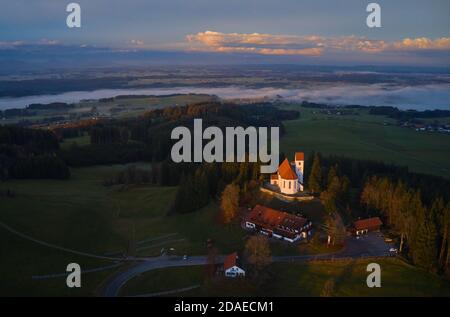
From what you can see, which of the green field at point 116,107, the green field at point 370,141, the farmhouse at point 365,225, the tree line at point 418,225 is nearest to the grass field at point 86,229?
the farmhouse at point 365,225

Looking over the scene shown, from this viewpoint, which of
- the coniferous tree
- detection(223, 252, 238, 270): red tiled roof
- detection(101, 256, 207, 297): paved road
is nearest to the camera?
detection(101, 256, 207, 297): paved road

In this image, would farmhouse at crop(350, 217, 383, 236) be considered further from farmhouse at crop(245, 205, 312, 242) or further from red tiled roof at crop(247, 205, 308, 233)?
red tiled roof at crop(247, 205, 308, 233)

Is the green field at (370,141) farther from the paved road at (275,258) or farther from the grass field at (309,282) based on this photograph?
the grass field at (309,282)

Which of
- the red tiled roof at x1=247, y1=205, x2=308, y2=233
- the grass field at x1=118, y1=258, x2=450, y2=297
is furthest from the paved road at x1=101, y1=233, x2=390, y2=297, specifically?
the red tiled roof at x1=247, y1=205, x2=308, y2=233

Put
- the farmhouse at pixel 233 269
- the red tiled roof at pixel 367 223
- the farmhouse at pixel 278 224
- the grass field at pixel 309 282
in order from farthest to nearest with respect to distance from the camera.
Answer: the red tiled roof at pixel 367 223, the farmhouse at pixel 278 224, the farmhouse at pixel 233 269, the grass field at pixel 309 282

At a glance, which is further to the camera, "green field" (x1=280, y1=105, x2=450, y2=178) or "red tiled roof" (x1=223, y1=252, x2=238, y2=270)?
"green field" (x1=280, y1=105, x2=450, y2=178)

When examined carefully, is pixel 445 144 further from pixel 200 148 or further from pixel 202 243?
pixel 202 243
